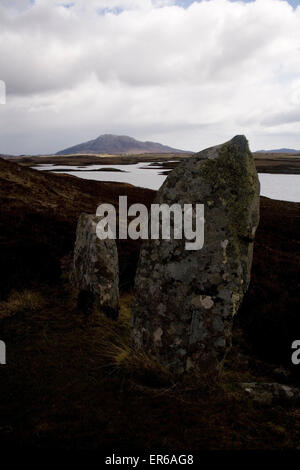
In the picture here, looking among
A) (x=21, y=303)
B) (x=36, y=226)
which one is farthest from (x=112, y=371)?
(x=36, y=226)

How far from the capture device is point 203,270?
227 inches

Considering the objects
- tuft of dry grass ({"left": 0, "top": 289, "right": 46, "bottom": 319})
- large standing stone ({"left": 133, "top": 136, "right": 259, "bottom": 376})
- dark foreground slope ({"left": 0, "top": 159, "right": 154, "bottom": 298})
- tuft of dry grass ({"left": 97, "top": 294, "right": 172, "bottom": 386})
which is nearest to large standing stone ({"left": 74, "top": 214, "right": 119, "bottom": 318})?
tuft of dry grass ({"left": 0, "top": 289, "right": 46, "bottom": 319})

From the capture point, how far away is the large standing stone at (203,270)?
225 inches

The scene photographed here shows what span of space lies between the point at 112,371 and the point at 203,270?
2.28 metres

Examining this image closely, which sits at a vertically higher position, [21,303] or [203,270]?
[203,270]

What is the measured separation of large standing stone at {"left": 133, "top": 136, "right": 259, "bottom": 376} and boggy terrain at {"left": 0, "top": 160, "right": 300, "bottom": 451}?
1.59ft

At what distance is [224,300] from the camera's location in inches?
224

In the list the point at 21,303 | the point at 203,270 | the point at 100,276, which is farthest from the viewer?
the point at 21,303

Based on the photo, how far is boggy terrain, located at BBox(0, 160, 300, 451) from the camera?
15.3ft

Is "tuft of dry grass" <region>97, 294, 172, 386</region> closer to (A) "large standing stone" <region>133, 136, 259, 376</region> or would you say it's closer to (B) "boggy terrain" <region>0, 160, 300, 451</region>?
(B) "boggy terrain" <region>0, 160, 300, 451</region>

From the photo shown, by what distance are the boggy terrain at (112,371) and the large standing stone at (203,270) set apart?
48cm

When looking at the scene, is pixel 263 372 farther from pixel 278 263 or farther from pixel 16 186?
pixel 16 186

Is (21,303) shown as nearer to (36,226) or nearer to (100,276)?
(100,276)
